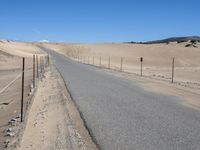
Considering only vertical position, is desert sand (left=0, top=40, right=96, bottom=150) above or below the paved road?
below

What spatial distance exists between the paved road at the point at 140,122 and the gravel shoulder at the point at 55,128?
0.32m

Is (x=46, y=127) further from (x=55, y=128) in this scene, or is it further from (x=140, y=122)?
(x=140, y=122)

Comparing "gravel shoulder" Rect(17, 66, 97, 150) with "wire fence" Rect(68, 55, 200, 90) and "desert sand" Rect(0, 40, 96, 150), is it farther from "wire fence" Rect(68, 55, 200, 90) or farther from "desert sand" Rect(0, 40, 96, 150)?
"wire fence" Rect(68, 55, 200, 90)

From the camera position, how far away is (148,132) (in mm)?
11047

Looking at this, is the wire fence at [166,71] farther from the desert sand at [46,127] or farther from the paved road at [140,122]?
the desert sand at [46,127]

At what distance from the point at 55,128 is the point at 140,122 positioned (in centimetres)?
226

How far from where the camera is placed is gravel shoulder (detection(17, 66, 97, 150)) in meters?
9.96

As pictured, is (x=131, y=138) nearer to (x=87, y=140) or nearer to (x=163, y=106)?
(x=87, y=140)

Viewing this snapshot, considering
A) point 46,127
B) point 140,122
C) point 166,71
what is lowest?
point 166,71

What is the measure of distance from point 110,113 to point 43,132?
3.23 metres

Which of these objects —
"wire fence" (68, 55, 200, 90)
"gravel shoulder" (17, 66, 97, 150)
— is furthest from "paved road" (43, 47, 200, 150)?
"wire fence" (68, 55, 200, 90)

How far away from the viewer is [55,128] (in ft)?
39.4

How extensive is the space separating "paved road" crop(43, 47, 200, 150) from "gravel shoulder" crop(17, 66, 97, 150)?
319 mm

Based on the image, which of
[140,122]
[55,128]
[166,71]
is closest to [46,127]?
[55,128]
